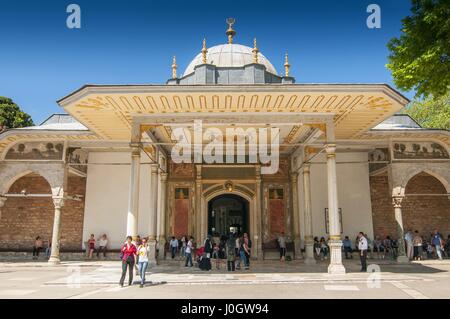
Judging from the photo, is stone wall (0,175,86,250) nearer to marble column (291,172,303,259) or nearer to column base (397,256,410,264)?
marble column (291,172,303,259)

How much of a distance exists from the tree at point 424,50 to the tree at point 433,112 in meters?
14.3

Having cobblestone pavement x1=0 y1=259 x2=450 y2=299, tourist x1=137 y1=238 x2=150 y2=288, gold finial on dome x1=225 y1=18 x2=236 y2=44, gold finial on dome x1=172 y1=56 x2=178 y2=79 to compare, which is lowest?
cobblestone pavement x1=0 y1=259 x2=450 y2=299

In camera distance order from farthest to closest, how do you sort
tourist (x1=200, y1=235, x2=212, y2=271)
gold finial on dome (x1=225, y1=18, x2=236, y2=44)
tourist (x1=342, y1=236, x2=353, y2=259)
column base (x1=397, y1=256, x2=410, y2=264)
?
gold finial on dome (x1=225, y1=18, x2=236, y2=44) < tourist (x1=342, y1=236, x2=353, y2=259) < column base (x1=397, y1=256, x2=410, y2=264) < tourist (x1=200, y1=235, x2=212, y2=271)

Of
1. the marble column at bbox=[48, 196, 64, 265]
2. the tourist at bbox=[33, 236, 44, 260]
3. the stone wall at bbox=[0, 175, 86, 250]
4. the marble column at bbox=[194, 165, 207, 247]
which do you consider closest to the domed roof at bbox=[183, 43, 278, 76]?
the marble column at bbox=[194, 165, 207, 247]

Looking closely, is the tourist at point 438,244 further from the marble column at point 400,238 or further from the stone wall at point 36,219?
the stone wall at point 36,219

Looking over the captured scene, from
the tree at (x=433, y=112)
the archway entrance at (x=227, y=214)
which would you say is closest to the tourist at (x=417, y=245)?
the archway entrance at (x=227, y=214)

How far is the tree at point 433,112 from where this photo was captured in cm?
2094

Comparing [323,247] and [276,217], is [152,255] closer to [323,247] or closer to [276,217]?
[276,217]

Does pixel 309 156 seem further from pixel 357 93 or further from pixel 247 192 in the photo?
pixel 357 93

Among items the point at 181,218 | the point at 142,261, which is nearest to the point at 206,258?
the point at 142,261

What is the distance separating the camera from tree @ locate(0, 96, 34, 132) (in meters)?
23.2

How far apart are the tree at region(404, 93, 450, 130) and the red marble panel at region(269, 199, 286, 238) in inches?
424

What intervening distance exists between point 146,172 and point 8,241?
6.01m
